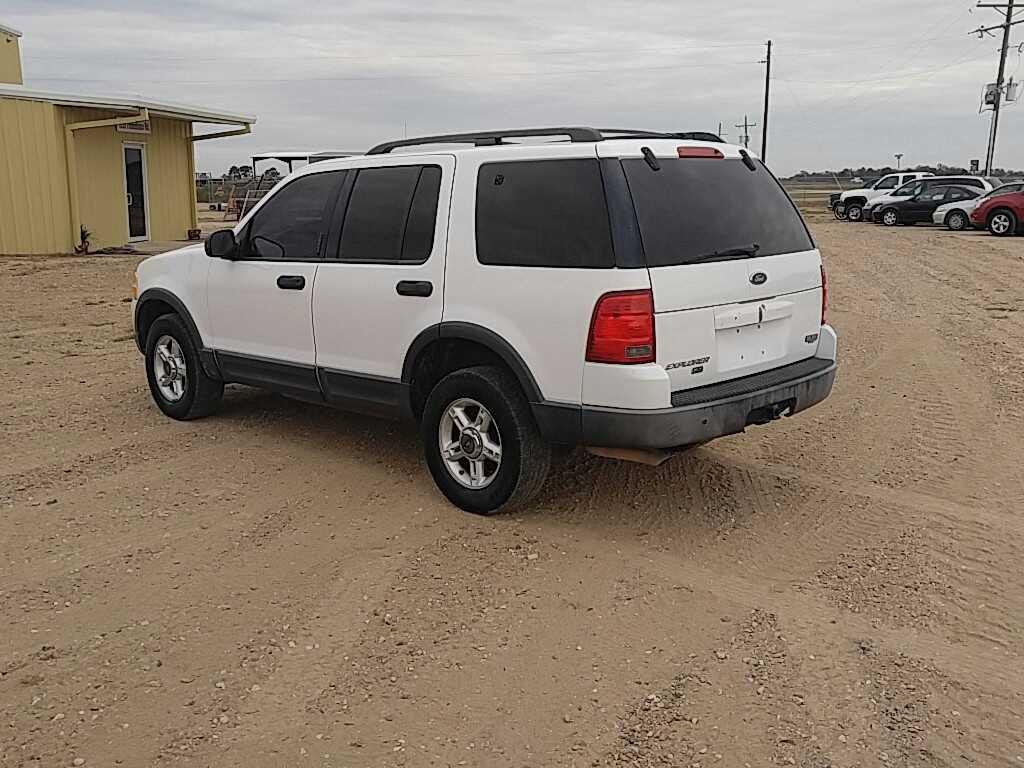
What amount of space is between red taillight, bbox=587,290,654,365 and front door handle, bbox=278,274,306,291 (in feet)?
7.26

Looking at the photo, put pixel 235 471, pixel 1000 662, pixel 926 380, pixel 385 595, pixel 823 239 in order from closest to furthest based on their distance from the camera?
1. pixel 1000 662
2. pixel 385 595
3. pixel 235 471
4. pixel 926 380
5. pixel 823 239

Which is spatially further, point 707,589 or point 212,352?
point 212,352

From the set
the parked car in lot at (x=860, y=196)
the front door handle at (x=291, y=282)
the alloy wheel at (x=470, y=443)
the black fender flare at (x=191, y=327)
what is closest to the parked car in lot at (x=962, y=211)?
the parked car in lot at (x=860, y=196)

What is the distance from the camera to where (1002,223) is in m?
25.5

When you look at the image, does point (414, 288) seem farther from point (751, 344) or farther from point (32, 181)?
point (32, 181)

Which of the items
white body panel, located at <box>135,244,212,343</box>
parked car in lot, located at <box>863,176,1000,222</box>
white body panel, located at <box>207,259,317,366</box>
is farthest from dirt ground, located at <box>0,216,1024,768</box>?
parked car in lot, located at <box>863,176,1000,222</box>

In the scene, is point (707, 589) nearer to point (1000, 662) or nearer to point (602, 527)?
point (602, 527)

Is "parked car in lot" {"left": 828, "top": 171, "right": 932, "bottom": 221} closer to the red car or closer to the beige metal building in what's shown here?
the red car

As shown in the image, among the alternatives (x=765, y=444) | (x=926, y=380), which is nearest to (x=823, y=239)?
(x=926, y=380)

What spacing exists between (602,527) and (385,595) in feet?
4.24

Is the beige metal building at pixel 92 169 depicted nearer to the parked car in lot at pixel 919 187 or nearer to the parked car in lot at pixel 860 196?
the parked car in lot at pixel 919 187

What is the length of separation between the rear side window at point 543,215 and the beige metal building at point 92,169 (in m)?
15.1

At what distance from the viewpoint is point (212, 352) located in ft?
22.3

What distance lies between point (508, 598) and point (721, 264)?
1.89 meters
